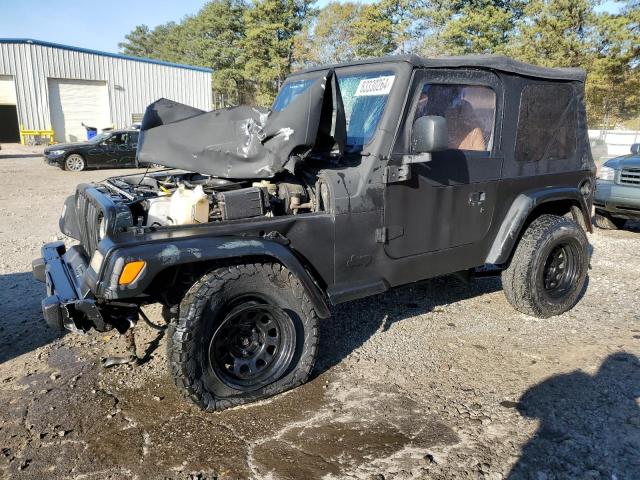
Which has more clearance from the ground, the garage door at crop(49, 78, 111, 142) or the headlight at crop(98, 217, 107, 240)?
the garage door at crop(49, 78, 111, 142)

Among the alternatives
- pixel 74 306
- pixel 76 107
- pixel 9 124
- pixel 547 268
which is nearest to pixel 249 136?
pixel 74 306

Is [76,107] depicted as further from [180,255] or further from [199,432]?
[199,432]

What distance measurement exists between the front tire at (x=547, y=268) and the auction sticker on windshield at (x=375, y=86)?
1931 millimetres

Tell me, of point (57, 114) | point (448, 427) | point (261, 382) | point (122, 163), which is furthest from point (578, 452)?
point (57, 114)

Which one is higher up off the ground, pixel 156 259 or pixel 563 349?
pixel 156 259

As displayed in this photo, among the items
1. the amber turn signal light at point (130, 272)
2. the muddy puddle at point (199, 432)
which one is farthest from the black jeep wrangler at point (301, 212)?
the muddy puddle at point (199, 432)

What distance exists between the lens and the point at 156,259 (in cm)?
267

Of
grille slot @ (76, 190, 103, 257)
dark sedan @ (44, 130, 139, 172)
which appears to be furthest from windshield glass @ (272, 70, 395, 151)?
dark sedan @ (44, 130, 139, 172)

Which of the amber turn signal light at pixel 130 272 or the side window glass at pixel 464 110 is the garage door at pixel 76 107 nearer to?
the side window glass at pixel 464 110

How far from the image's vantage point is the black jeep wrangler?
2.91 metres

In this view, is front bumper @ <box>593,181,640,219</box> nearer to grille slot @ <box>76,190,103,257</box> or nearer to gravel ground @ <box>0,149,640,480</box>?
gravel ground @ <box>0,149,640,480</box>

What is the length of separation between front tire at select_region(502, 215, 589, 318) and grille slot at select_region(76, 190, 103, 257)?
11.1ft

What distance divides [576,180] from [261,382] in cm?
353

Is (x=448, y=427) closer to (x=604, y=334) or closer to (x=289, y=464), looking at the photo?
(x=289, y=464)
